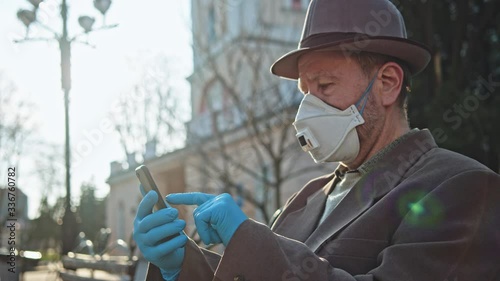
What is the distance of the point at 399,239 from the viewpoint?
6.79 feet

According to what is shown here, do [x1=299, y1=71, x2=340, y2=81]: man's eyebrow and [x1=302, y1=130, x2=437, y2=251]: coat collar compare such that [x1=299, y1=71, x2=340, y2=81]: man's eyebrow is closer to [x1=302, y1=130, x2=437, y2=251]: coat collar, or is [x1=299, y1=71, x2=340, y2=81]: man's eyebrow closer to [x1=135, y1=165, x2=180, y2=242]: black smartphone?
[x1=302, y1=130, x2=437, y2=251]: coat collar

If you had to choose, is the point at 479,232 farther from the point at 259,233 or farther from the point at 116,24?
the point at 116,24

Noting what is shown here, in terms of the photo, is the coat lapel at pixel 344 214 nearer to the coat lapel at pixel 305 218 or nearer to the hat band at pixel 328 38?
the coat lapel at pixel 305 218

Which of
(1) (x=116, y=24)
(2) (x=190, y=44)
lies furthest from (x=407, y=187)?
(2) (x=190, y=44)

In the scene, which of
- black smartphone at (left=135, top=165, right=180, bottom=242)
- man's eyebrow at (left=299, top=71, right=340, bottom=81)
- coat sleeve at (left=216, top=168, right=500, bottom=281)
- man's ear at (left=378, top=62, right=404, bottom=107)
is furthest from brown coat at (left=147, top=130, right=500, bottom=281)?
man's eyebrow at (left=299, top=71, right=340, bottom=81)

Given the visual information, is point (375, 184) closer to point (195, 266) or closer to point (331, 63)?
point (331, 63)

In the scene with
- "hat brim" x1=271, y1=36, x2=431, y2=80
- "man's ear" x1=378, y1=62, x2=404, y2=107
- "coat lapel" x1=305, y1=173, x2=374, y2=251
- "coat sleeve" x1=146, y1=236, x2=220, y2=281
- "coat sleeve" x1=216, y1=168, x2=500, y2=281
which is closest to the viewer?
"coat sleeve" x1=216, y1=168, x2=500, y2=281

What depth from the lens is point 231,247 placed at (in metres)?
1.96

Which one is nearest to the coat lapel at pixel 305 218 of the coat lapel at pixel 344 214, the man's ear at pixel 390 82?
the coat lapel at pixel 344 214

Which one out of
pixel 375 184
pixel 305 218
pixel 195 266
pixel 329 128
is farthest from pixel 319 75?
pixel 195 266

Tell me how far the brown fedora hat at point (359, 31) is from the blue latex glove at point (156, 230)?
953 millimetres

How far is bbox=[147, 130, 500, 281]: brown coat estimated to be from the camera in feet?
6.42

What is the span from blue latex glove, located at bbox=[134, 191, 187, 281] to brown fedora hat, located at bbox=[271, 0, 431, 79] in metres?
A: 0.95

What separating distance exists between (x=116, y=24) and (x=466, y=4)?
5506 millimetres
